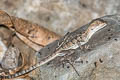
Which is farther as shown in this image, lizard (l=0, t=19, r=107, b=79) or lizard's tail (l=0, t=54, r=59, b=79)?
lizard (l=0, t=19, r=107, b=79)

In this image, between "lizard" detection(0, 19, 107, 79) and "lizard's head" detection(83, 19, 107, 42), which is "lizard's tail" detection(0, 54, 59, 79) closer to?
"lizard" detection(0, 19, 107, 79)

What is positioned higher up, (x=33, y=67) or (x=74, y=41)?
(x=74, y=41)

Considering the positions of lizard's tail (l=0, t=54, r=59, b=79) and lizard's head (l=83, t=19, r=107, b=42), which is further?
lizard's head (l=83, t=19, r=107, b=42)

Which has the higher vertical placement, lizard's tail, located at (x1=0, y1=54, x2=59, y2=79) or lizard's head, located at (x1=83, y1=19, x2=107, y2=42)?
lizard's head, located at (x1=83, y1=19, x2=107, y2=42)

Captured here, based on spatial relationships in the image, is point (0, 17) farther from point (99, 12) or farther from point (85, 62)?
point (99, 12)

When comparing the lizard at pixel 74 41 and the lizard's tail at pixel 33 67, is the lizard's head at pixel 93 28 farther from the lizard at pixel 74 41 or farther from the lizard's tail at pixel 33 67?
the lizard's tail at pixel 33 67

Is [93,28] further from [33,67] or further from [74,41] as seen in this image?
[33,67]

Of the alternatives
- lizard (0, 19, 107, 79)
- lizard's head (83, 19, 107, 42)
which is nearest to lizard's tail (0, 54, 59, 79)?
lizard (0, 19, 107, 79)

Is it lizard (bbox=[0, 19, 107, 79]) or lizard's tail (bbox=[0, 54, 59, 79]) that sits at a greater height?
lizard (bbox=[0, 19, 107, 79])

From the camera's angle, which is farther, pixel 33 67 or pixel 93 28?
pixel 93 28

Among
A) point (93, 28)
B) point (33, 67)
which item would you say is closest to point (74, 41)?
point (93, 28)

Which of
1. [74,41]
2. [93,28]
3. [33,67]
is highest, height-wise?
[93,28]
